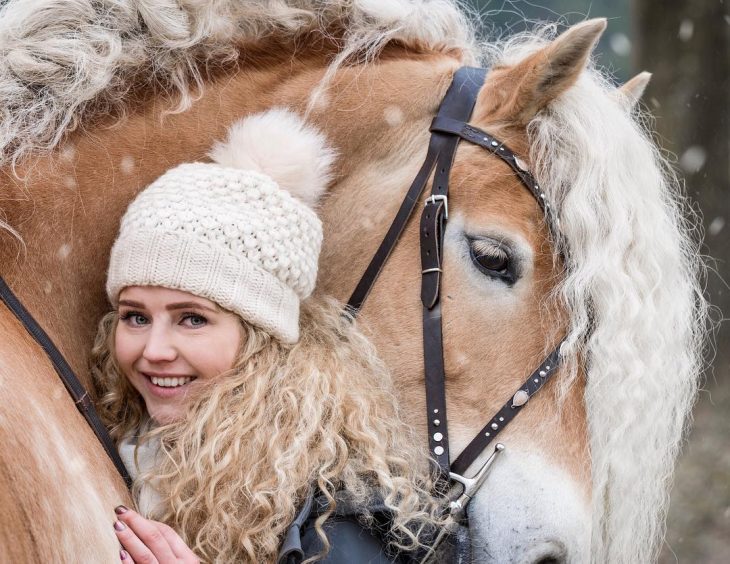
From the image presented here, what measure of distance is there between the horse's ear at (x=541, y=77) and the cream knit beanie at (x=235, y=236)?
57cm

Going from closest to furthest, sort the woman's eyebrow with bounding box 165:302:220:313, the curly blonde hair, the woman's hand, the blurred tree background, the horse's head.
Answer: the woman's hand, the curly blonde hair, the woman's eyebrow with bounding box 165:302:220:313, the horse's head, the blurred tree background

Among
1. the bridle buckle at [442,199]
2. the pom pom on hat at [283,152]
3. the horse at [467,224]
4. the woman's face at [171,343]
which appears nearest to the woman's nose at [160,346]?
the woman's face at [171,343]

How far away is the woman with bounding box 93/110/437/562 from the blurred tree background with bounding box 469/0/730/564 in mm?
3084

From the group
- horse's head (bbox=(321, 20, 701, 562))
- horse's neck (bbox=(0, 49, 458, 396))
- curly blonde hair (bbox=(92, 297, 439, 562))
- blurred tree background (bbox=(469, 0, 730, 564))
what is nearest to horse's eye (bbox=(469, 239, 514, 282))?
horse's head (bbox=(321, 20, 701, 562))

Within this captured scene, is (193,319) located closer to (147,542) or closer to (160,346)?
(160,346)

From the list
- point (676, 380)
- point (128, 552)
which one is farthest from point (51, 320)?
point (676, 380)

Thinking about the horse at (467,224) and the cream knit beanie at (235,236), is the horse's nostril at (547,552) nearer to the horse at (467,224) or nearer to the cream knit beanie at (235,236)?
the horse at (467,224)

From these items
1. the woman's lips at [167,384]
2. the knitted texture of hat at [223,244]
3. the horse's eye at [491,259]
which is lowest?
the woman's lips at [167,384]

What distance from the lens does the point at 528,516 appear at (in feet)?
7.52

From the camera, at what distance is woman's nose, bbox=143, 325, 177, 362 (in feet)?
7.35

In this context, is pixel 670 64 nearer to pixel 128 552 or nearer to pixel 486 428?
pixel 486 428

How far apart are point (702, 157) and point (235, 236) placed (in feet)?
11.3

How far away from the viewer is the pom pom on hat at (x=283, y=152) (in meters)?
2.45

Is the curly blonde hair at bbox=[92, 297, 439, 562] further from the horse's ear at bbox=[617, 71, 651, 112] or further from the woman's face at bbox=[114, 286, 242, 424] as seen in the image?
the horse's ear at bbox=[617, 71, 651, 112]
